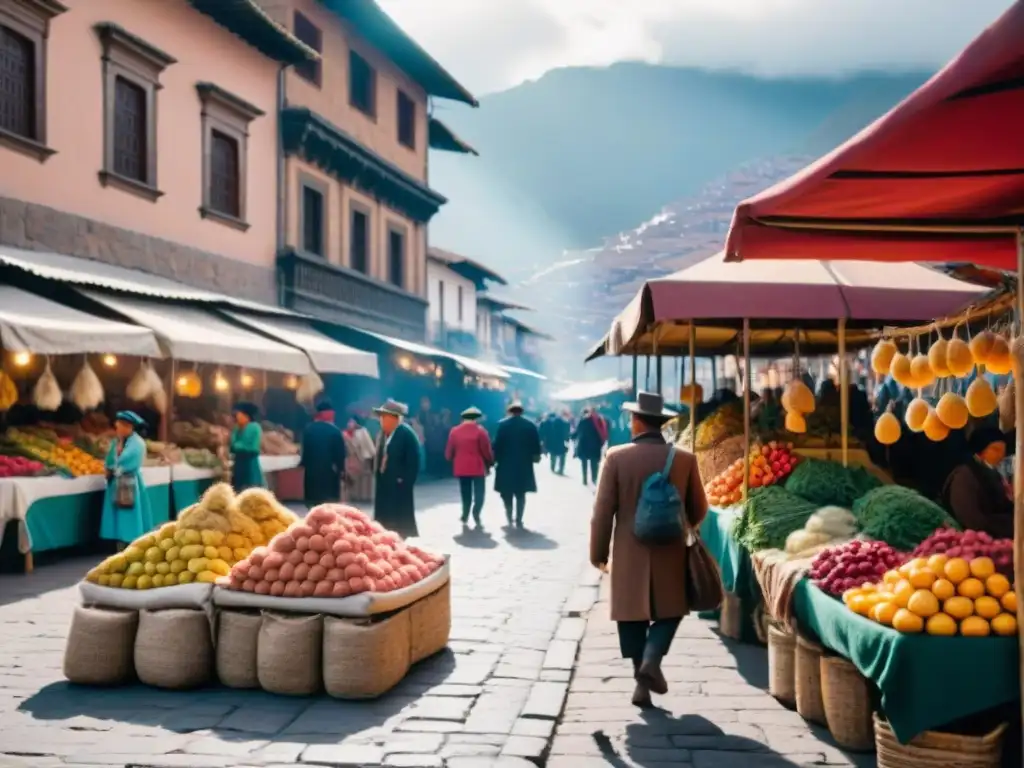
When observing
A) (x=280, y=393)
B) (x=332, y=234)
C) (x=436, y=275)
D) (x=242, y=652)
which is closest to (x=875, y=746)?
(x=242, y=652)

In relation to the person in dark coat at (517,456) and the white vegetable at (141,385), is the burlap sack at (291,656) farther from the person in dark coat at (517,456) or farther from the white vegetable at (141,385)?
the person in dark coat at (517,456)

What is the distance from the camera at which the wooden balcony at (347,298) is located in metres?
19.7

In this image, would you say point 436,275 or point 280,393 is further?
point 436,275

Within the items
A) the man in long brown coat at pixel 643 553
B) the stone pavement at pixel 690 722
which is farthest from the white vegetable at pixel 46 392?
the man in long brown coat at pixel 643 553

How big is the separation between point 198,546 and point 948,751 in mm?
4336

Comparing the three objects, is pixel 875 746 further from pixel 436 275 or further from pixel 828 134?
pixel 828 134

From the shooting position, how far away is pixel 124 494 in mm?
10875

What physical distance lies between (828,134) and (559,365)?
3708 inches

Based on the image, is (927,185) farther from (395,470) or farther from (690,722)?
(395,470)

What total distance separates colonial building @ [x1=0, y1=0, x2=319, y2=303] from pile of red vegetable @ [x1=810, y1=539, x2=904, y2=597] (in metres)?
11.0

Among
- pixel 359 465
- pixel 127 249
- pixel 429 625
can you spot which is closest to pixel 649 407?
pixel 429 625

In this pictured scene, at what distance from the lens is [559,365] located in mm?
116812

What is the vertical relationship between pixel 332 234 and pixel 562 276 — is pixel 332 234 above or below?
below

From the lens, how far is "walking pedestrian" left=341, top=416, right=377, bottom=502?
55.1 ft
